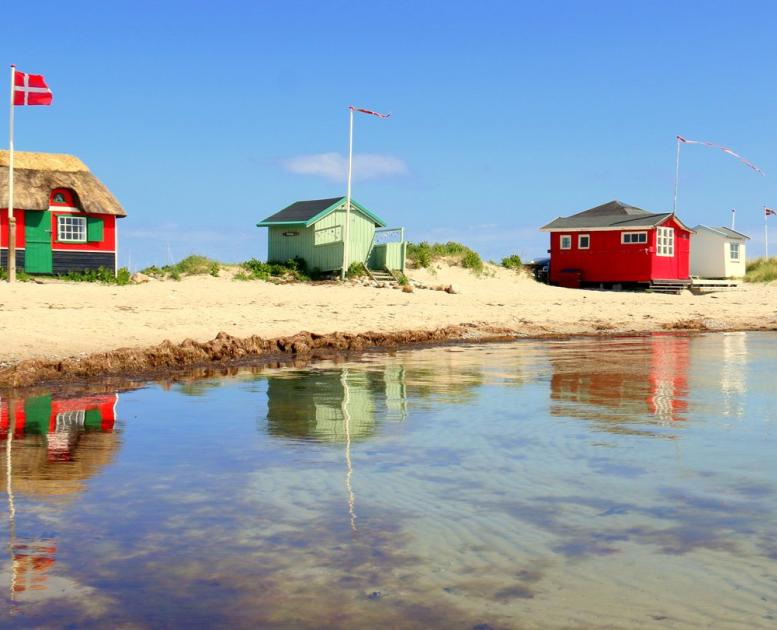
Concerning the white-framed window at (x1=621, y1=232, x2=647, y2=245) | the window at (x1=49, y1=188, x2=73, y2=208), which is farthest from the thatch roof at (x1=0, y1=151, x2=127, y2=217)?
the white-framed window at (x1=621, y1=232, x2=647, y2=245)

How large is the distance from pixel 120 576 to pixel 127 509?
1.56m

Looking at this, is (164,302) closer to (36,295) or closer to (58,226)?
(36,295)

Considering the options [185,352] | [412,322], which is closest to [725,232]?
[412,322]

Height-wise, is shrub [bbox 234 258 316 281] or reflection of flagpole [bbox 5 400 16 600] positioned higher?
shrub [bbox 234 258 316 281]

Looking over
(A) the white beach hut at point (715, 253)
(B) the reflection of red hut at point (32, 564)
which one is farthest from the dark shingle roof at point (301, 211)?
(B) the reflection of red hut at point (32, 564)

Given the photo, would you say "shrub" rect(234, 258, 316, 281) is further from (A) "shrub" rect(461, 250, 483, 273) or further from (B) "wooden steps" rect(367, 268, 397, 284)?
(A) "shrub" rect(461, 250, 483, 273)

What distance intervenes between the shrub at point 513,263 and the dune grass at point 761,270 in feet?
49.9

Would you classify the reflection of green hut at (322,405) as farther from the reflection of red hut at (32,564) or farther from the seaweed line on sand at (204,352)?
the reflection of red hut at (32,564)

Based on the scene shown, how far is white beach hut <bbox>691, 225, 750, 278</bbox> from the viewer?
52500mm

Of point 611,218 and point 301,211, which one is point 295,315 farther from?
point 611,218

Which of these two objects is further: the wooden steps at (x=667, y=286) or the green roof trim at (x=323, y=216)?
the wooden steps at (x=667, y=286)

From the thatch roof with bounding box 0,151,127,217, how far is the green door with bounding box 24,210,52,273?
1.86ft

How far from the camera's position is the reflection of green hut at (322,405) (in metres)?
10.4

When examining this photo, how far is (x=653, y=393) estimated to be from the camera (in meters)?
13.5
